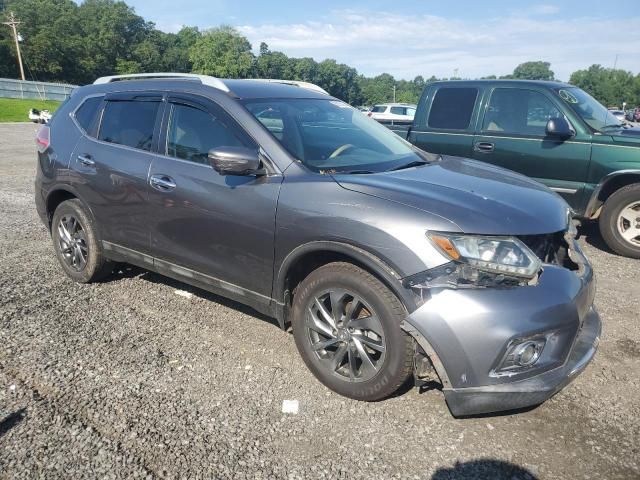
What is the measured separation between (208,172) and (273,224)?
26.3 inches

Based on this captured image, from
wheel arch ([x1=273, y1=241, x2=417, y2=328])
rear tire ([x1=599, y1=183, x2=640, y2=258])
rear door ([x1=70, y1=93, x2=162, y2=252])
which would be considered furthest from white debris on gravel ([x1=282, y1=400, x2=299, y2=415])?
rear tire ([x1=599, y1=183, x2=640, y2=258])

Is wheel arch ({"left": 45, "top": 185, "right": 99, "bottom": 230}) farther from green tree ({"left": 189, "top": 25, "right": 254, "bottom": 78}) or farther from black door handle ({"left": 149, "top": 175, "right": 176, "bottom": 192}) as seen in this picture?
green tree ({"left": 189, "top": 25, "right": 254, "bottom": 78})

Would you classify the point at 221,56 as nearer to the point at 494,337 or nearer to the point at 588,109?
the point at 588,109

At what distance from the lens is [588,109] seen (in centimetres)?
611

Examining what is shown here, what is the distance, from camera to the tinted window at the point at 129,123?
3.85 metres

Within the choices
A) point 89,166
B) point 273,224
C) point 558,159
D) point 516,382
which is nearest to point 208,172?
point 273,224

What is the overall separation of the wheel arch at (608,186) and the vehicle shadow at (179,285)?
4043mm

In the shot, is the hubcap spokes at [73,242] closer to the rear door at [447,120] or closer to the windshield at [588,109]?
the rear door at [447,120]

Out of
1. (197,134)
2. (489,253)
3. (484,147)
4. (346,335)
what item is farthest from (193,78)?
→ (484,147)

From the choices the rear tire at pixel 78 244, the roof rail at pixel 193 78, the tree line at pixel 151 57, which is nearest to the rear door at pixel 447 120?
the roof rail at pixel 193 78

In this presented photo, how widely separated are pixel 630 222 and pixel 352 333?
4.38 meters

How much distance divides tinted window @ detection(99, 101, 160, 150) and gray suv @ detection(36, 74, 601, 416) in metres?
0.01

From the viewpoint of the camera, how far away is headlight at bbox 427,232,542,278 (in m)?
2.45

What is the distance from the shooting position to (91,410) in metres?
2.79
